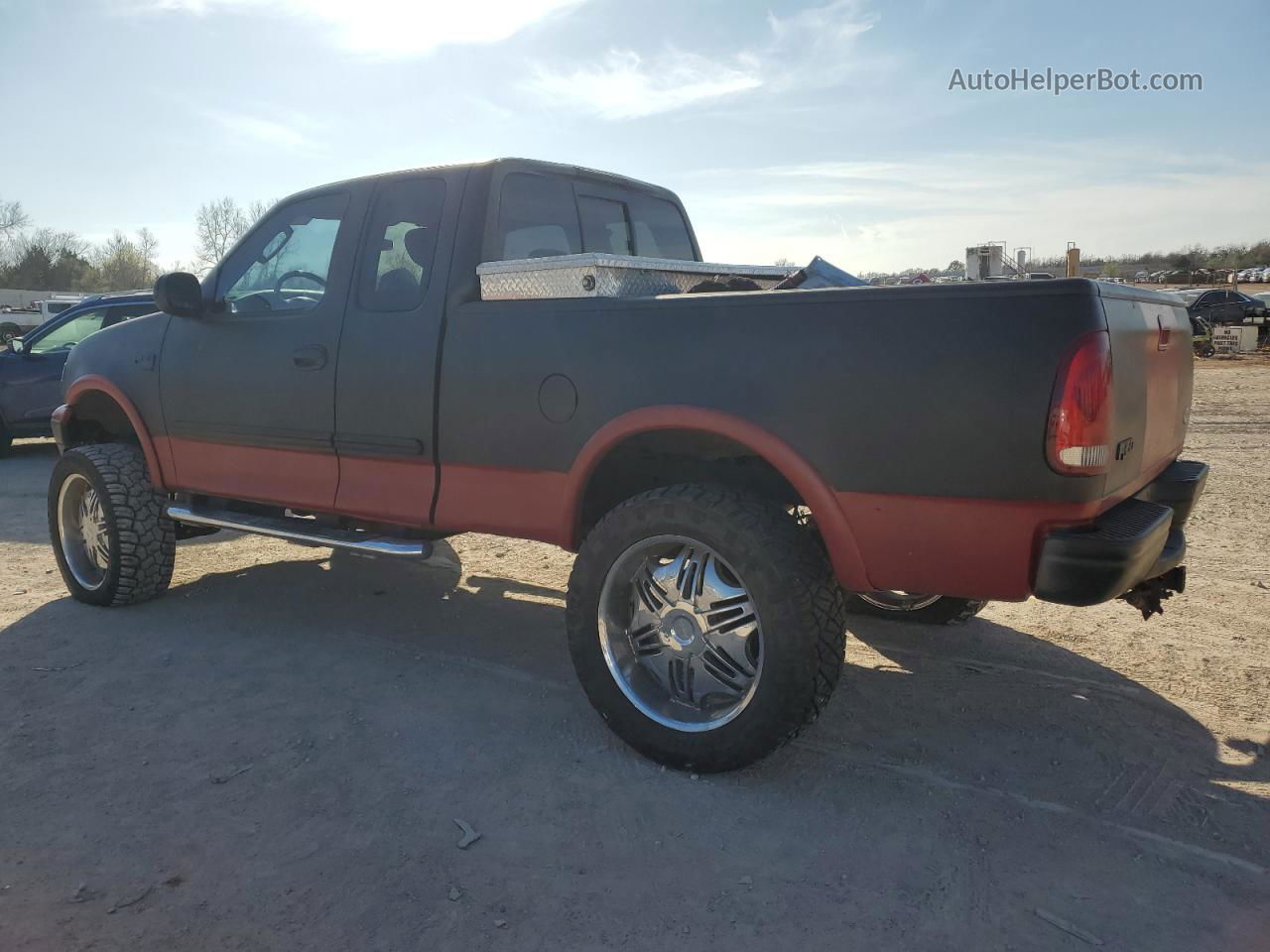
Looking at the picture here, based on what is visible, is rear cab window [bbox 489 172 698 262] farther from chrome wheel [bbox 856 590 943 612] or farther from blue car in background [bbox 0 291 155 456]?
blue car in background [bbox 0 291 155 456]

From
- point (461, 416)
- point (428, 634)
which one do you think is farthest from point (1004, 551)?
point (428, 634)

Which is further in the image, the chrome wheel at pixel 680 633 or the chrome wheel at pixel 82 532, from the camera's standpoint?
the chrome wheel at pixel 82 532

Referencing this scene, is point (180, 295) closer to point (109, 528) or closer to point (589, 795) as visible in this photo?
point (109, 528)

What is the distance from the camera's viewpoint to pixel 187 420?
4.70 metres

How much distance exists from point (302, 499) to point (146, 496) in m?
1.28

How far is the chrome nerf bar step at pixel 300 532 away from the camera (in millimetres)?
3848

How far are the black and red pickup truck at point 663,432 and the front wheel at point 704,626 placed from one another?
0.01 meters


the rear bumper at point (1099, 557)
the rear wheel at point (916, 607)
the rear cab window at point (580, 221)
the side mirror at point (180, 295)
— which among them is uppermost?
the rear cab window at point (580, 221)

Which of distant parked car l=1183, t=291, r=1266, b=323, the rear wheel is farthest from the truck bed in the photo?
distant parked car l=1183, t=291, r=1266, b=323

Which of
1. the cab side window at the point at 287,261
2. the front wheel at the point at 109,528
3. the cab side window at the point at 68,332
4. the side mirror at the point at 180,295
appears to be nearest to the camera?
the cab side window at the point at 287,261

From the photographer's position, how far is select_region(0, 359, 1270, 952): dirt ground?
236 centimetres

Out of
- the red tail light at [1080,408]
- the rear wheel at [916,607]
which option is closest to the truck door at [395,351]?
the rear wheel at [916,607]

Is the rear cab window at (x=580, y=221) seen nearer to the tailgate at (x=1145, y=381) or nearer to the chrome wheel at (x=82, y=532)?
the tailgate at (x=1145, y=381)

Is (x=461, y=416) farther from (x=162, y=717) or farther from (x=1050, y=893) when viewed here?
(x=1050, y=893)
